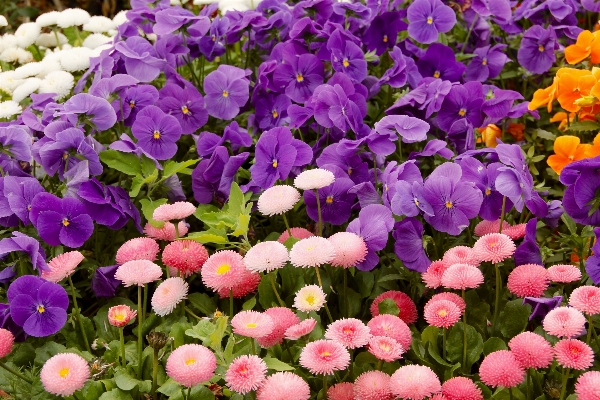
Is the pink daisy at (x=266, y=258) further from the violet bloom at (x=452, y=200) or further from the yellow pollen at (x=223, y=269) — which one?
the violet bloom at (x=452, y=200)

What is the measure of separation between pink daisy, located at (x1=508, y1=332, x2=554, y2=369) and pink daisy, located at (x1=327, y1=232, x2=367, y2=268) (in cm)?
36

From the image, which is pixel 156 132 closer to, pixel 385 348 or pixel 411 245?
pixel 411 245

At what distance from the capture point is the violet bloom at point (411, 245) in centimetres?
153

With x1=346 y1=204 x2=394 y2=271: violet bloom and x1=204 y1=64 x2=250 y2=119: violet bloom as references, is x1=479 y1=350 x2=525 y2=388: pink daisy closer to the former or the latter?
x1=346 y1=204 x2=394 y2=271: violet bloom

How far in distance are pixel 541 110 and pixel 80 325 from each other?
1.73m

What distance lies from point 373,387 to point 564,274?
431mm

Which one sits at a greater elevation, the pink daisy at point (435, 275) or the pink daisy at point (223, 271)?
the pink daisy at point (223, 271)

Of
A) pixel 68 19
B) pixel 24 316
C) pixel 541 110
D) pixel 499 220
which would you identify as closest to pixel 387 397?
pixel 499 220

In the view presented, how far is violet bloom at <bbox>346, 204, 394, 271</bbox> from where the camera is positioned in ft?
4.87

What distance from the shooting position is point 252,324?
1189 mm

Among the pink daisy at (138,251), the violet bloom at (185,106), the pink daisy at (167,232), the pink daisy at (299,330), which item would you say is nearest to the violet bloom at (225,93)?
the violet bloom at (185,106)

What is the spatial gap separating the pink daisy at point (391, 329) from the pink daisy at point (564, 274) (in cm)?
30

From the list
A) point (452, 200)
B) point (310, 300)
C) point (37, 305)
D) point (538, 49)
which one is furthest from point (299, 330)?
point (538, 49)

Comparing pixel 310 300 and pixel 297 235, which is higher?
pixel 310 300
